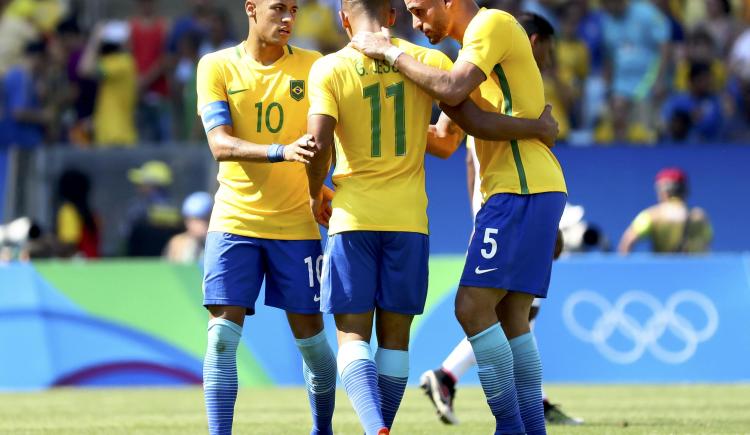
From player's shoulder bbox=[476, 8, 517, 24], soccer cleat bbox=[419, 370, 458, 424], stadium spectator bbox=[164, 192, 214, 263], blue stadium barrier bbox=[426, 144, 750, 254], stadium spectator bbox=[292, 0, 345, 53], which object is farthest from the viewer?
stadium spectator bbox=[292, 0, 345, 53]

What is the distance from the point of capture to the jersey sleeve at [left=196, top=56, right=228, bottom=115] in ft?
24.9

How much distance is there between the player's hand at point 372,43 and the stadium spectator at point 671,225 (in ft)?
29.1

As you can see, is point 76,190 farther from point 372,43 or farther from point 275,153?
point 372,43

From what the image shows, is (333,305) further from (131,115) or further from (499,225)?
(131,115)

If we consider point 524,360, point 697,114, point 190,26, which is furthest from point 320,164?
point 190,26

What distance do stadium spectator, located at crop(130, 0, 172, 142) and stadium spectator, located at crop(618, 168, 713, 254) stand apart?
5.98 metres

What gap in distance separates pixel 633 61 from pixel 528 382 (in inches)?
431

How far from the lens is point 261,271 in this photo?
7.68 metres

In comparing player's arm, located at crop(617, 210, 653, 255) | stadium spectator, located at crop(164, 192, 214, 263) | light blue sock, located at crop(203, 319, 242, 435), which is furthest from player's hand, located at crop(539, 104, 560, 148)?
stadium spectator, located at crop(164, 192, 214, 263)

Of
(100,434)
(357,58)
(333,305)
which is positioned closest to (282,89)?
(357,58)

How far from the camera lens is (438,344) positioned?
13.8 meters

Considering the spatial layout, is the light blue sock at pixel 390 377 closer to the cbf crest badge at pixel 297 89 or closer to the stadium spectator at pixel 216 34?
the cbf crest badge at pixel 297 89

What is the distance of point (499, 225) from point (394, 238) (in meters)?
0.56

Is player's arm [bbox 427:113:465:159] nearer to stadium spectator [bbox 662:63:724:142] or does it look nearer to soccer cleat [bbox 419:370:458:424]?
soccer cleat [bbox 419:370:458:424]
